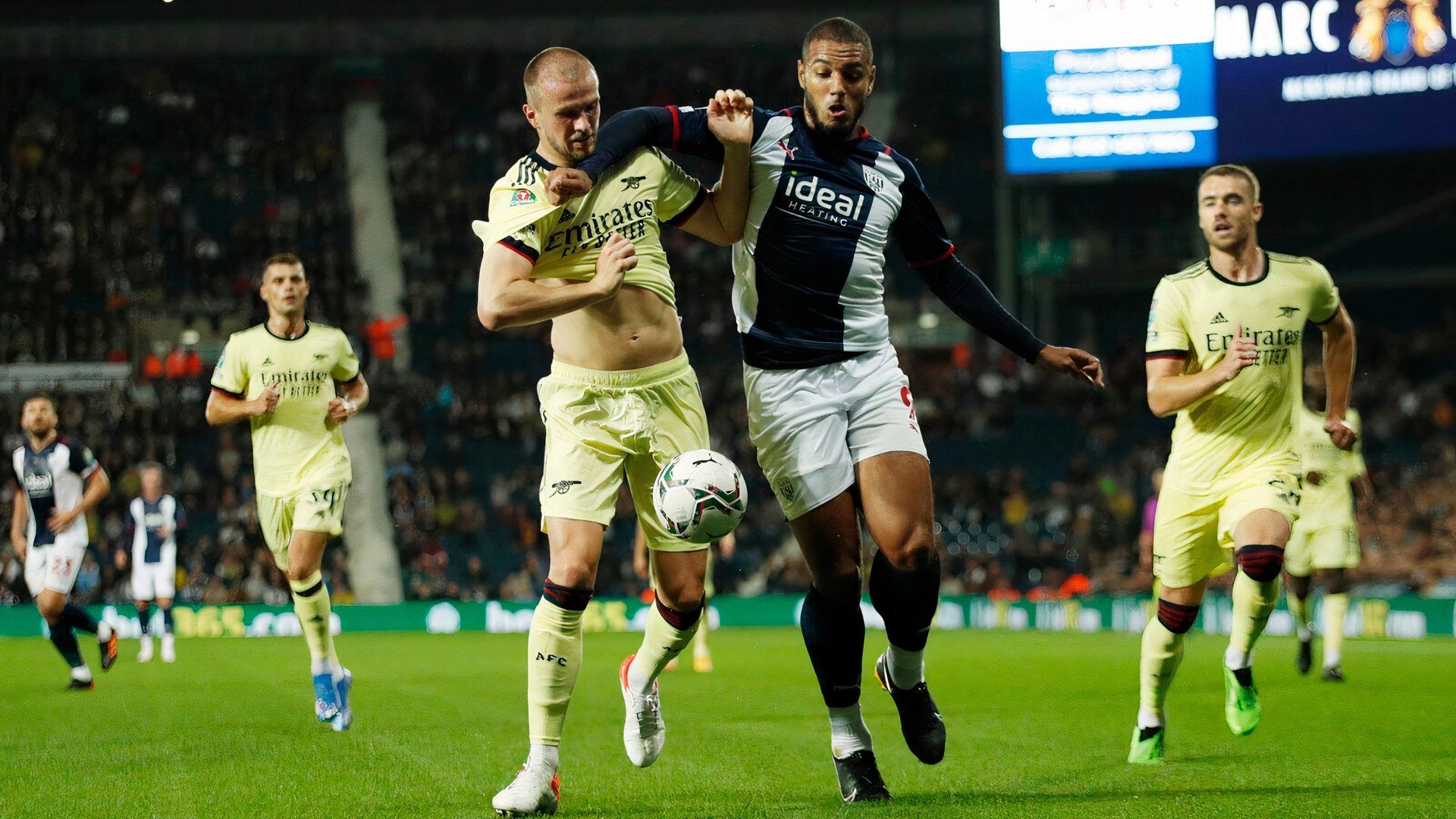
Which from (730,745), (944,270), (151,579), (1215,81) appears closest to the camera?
(944,270)

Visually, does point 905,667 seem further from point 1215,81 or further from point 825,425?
point 1215,81

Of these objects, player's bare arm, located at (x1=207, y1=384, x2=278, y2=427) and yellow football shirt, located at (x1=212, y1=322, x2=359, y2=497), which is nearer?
player's bare arm, located at (x1=207, y1=384, x2=278, y2=427)

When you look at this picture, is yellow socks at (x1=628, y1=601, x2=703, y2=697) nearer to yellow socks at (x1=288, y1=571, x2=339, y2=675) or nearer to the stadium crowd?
yellow socks at (x1=288, y1=571, x2=339, y2=675)

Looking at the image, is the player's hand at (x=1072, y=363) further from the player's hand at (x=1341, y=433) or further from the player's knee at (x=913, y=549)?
the player's hand at (x=1341, y=433)

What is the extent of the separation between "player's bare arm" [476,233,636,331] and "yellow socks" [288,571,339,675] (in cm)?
418

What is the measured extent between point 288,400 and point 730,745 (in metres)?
3.58

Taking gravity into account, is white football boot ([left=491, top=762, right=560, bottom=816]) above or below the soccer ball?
below

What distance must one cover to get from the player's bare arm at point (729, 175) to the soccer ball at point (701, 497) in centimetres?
89

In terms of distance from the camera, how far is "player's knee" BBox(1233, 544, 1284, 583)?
6.48m

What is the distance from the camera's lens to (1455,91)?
1980cm

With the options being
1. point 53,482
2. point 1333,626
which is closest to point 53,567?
point 53,482

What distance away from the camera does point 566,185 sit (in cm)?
499

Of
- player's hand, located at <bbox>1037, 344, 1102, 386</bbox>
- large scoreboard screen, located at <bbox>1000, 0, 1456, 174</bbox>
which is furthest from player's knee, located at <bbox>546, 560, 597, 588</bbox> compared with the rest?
large scoreboard screen, located at <bbox>1000, 0, 1456, 174</bbox>

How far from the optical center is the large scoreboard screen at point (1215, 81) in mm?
19453
